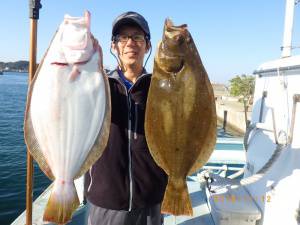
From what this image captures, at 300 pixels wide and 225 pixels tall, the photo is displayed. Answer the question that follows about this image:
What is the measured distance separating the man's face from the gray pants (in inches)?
52.6

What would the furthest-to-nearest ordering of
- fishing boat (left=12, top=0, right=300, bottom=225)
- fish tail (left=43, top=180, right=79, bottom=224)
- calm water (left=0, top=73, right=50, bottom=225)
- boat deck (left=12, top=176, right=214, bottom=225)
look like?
calm water (left=0, top=73, right=50, bottom=225) → boat deck (left=12, top=176, right=214, bottom=225) → fishing boat (left=12, top=0, right=300, bottom=225) → fish tail (left=43, top=180, right=79, bottom=224)

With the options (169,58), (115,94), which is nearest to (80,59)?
(169,58)

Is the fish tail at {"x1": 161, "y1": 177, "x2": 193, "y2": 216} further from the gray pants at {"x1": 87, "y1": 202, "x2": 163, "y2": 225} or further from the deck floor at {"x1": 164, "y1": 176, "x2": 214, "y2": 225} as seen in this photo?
the deck floor at {"x1": 164, "y1": 176, "x2": 214, "y2": 225}

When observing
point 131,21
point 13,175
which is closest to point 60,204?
point 131,21

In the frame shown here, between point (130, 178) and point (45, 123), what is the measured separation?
1.05 meters

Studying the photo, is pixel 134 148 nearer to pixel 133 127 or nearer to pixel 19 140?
pixel 133 127

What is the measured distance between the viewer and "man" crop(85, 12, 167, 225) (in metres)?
2.70

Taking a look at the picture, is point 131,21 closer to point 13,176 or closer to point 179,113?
point 179,113

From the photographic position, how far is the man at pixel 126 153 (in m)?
2.70

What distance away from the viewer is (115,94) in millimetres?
2750

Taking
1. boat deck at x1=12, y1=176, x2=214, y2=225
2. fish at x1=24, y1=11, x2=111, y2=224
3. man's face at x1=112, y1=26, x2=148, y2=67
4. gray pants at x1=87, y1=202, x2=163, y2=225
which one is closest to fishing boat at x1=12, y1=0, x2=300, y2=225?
boat deck at x1=12, y1=176, x2=214, y2=225

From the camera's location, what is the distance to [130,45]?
267 centimetres

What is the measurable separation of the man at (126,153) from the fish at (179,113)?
50 cm

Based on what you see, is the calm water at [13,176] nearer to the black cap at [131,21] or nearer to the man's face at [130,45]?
the man's face at [130,45]
